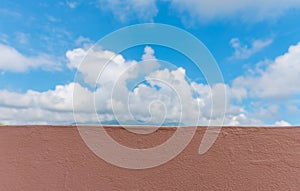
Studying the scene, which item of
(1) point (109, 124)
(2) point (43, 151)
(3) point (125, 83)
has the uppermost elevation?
(3) point (125, 83)

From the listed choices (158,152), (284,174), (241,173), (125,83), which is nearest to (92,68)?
(125,83)

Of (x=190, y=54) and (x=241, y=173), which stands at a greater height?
(x=190, y=54)

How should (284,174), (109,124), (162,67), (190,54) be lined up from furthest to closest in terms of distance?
(162,67) → (190,54) → (109,124) → (284,174)

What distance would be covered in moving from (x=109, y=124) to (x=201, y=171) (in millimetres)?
972

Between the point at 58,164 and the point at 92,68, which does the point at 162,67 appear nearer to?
the point at 92,68

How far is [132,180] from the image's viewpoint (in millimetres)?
2422

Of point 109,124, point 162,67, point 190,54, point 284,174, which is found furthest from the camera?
point 162,67

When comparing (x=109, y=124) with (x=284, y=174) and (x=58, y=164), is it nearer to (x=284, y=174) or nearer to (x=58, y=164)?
(x=58, y=164)

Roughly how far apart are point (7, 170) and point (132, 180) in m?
1.28

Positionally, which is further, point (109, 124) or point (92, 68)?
point (92, 68)

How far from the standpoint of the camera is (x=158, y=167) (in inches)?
95.1

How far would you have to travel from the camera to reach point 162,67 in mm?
3348

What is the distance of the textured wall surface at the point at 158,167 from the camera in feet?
7.64

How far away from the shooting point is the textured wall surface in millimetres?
2328
